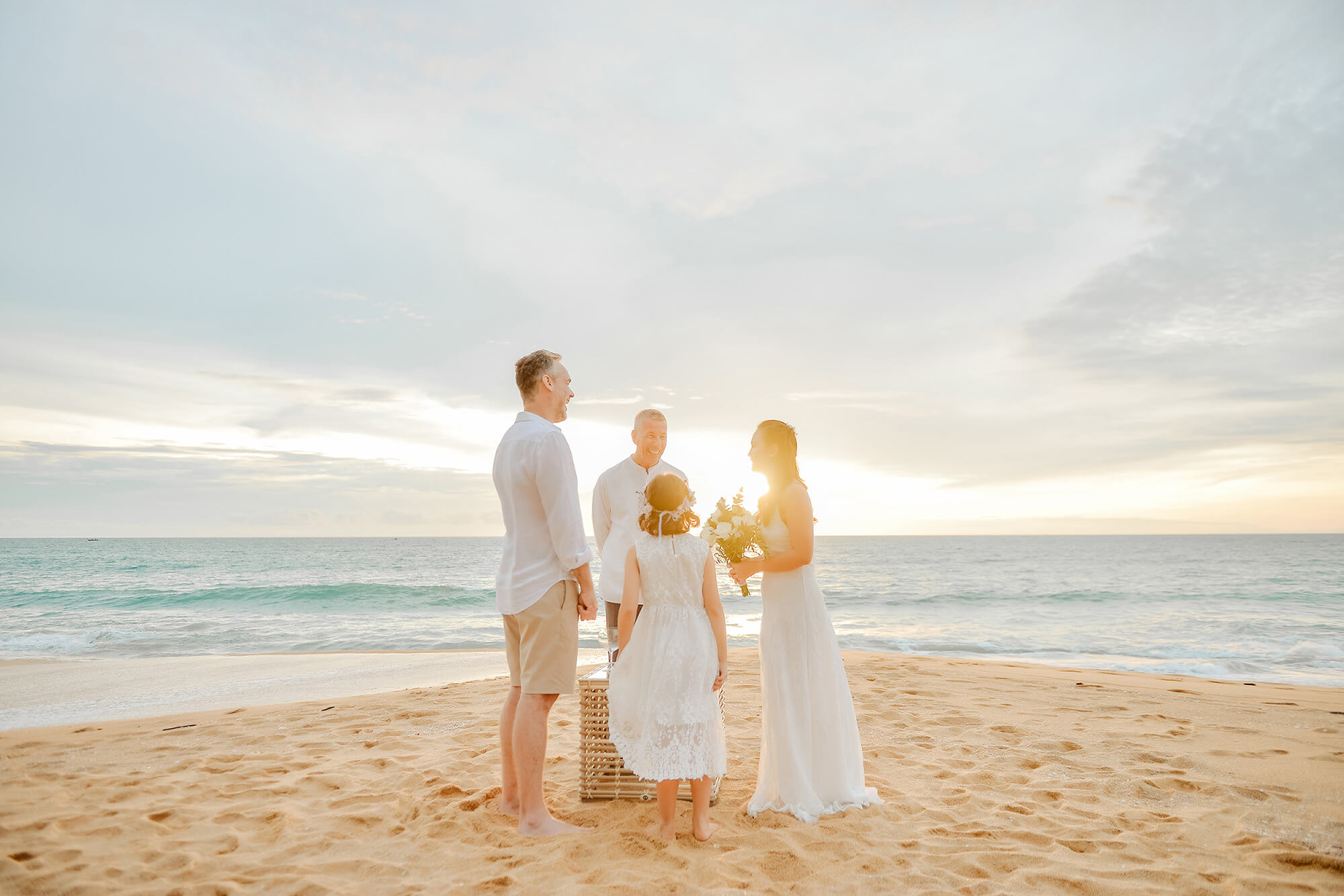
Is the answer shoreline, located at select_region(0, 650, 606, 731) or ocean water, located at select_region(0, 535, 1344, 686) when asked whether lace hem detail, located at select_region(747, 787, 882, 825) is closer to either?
shoreline, located at select_region(0, 650, 606, 731)

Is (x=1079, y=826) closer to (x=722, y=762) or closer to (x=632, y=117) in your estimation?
(x=722, y=762)

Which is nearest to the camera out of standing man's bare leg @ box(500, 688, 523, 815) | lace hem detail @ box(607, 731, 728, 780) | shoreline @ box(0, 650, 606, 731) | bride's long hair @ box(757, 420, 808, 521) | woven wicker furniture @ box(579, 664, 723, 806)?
lace hem detail @ box(607, 731, 728, 780)

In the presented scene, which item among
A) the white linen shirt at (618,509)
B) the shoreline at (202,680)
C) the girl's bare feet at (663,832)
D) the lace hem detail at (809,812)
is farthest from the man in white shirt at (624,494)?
the shoreline at (202,680)

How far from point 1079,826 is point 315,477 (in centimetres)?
5102

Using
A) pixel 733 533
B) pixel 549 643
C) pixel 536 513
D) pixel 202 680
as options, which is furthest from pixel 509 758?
pixel 202 680

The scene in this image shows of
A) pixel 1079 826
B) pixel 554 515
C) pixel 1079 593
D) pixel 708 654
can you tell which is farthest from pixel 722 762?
pixel 1079 593

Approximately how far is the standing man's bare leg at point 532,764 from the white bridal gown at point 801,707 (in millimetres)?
1118

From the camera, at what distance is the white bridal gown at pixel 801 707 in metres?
3.61

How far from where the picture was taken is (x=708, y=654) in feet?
10.6

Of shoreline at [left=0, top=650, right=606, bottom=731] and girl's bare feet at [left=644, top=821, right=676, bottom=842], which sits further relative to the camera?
shoreline at [left=0, top=650, right=606, bottom=731]

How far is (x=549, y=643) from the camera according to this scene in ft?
10.7

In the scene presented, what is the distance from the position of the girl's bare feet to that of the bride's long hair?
1651 mm

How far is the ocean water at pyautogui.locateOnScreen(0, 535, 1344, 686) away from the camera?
1249 centimetres

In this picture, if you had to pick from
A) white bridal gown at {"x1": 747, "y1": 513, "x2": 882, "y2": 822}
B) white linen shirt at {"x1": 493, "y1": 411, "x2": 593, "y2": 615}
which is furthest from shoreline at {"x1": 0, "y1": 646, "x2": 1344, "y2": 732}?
white bridal gown at {"x1": 747, "y1": 513, "x2": 882, "y2": 822}
